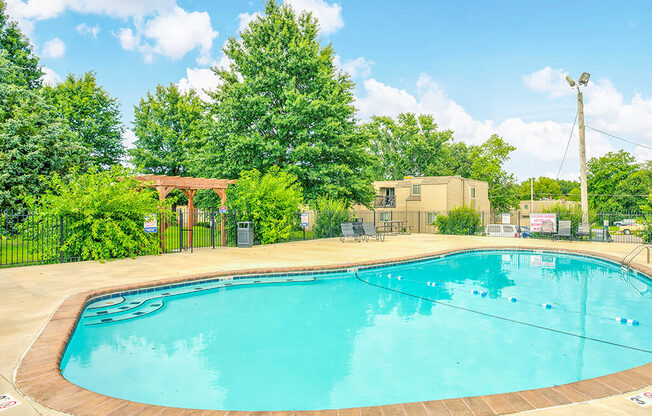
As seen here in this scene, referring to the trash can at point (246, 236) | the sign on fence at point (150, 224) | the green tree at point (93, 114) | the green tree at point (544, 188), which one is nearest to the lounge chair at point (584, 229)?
the trash can at point (246, 236)

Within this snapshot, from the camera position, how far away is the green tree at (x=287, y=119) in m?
19.9

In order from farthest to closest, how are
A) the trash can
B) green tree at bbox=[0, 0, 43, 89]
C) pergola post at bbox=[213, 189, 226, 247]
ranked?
green tree at bbox=[0, 0, 43, 89] → pergola post at bbox=[213, 189, 226, 247] → the trash can

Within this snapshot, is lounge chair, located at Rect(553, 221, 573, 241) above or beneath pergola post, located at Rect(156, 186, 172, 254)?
beneath

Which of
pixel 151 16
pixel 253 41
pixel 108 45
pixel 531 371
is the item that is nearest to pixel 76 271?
pixel 531 371

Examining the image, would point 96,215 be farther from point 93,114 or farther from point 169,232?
point 93,114

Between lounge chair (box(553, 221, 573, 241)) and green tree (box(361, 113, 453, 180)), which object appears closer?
lounge chair (box(553, 221, 573, 241))

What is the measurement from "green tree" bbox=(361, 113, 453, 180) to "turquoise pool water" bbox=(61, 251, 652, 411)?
39.1 metres

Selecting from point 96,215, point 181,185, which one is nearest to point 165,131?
point 181,185

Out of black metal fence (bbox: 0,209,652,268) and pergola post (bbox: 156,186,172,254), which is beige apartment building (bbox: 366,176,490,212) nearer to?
black metal fence (bbox: 0,209,652,268)

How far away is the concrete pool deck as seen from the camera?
9.29ft

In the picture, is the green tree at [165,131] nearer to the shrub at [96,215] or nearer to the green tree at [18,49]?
the green tree at [18,49]

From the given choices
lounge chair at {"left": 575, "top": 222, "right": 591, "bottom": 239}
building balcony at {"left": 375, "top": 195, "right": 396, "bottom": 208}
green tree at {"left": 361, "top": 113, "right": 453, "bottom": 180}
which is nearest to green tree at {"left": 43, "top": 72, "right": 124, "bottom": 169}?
building balcony at {"left": 375, "top": 195, "right": 396, "bottom": 208}

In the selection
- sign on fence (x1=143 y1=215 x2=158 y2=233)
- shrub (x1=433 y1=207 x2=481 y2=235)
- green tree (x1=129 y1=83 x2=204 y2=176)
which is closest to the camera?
sign on fence (x1=143 y1=215 x2=158 y2=233)

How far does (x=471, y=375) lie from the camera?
423 cm
